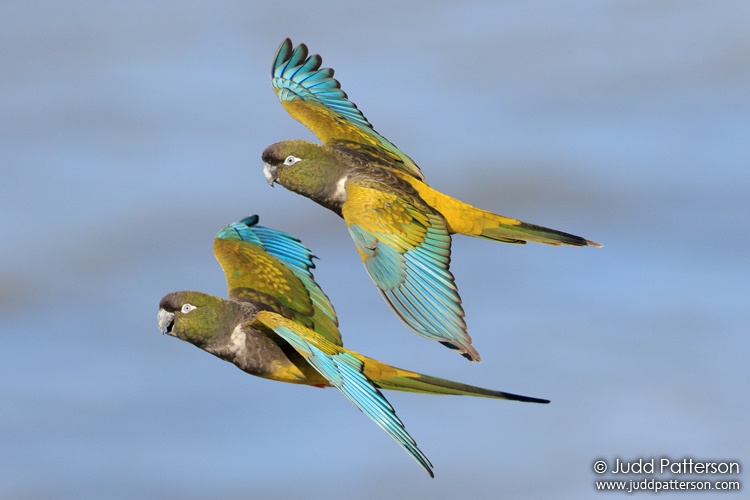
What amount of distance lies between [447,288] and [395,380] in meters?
0.89

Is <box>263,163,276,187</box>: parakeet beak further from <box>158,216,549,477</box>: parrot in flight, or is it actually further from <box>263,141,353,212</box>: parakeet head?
<box>158,216,549,477</box>: parrot in flight

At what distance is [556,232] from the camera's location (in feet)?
46.2

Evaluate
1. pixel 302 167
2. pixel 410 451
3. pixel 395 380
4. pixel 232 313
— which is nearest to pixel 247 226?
pixel 302 167

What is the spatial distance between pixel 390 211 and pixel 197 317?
1.95 meters

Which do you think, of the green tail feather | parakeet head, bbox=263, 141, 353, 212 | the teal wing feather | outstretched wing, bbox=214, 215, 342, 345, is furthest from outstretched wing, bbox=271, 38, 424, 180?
the green tail feather

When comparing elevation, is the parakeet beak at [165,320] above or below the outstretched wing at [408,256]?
below

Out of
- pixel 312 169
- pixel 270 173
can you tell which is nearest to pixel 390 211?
pixel 312 169

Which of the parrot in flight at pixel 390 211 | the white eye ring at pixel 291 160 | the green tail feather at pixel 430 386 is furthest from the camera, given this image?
the white eye ring at pixel 291 160

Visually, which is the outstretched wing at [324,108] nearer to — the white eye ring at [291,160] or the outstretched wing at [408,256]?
the white eye ring at [291,160]

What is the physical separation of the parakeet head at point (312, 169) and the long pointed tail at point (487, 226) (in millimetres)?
697

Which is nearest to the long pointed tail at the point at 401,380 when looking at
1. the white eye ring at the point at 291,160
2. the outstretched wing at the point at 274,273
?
the outstretched wing at the point at 274,273

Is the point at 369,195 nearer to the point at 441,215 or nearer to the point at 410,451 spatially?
the point at 441,215

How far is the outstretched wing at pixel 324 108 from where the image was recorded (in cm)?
1471

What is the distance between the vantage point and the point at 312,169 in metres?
13.9
